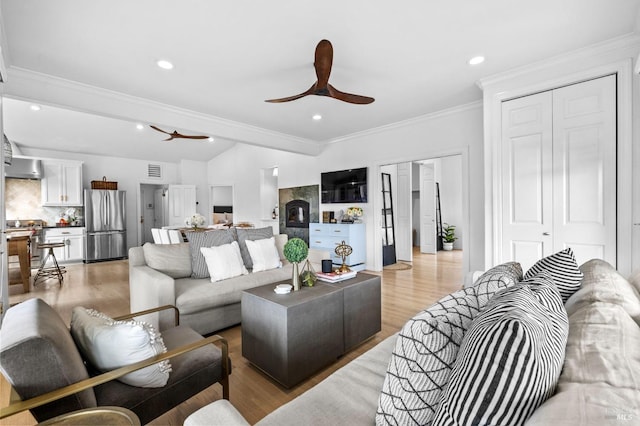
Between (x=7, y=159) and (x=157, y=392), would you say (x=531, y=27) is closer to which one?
(x=157, y=392)

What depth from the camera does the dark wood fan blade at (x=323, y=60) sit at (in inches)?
90.6

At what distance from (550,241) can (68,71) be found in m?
5.37

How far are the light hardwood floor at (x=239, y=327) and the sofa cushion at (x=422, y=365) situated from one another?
1.20m

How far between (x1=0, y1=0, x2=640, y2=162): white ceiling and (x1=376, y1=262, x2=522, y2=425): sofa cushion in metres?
2.19

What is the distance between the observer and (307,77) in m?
3.24

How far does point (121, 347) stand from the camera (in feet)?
4.13

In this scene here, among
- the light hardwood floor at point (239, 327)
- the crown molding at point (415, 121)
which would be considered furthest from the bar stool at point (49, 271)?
the crown molding at point (415, 121)

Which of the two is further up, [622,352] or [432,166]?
[432,166]

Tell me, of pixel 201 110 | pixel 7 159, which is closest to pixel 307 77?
pixel 201 110

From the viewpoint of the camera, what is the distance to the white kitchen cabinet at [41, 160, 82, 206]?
6539 millimetres

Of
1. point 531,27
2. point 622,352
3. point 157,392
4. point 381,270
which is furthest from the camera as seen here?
point 381,270

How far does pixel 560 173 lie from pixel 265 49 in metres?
3.14

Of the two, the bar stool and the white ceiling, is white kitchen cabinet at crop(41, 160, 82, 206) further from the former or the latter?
the white ceiling

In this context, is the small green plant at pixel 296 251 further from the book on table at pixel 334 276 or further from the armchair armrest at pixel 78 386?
the armchair armrest at pixel 78 386
